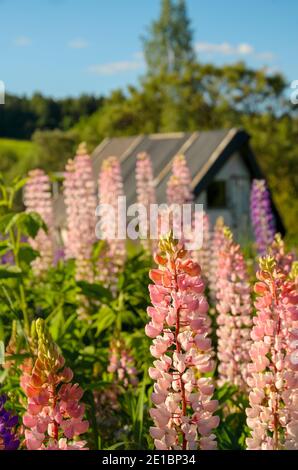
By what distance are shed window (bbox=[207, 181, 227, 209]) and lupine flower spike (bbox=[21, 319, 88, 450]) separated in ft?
67.8

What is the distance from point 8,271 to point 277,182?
25.6 metres

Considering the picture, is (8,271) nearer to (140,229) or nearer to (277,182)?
(140,229)

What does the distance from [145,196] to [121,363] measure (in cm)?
225

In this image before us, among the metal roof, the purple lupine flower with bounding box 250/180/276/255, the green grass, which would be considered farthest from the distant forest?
the purple lupine flower with bounding box 250/180/276/255

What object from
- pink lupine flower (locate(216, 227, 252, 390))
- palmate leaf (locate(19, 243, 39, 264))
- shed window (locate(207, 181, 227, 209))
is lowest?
pink lupine flower (locate(216, 227, 252, 390))

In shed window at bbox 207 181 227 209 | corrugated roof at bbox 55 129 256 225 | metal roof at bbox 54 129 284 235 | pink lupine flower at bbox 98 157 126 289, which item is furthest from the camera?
shed window at bbox 207 181 227 209

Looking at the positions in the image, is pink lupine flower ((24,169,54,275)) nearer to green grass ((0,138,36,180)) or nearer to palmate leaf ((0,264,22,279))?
palmate leaf ((0,264,22,279))

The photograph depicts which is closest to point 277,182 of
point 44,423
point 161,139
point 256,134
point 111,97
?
point 256,134

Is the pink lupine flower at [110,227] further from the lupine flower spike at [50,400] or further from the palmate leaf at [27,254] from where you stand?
the lupine flower spike at [50,400]

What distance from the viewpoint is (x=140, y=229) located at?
5.29m

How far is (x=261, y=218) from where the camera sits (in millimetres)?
6594

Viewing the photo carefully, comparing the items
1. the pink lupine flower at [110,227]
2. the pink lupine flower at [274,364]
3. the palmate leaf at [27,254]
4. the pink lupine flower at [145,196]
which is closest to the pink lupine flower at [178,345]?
the pink lupine flower at [274,364]

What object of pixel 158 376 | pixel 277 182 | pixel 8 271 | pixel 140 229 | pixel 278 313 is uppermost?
pixel 277 182

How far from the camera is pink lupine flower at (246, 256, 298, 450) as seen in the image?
2.12 metres
